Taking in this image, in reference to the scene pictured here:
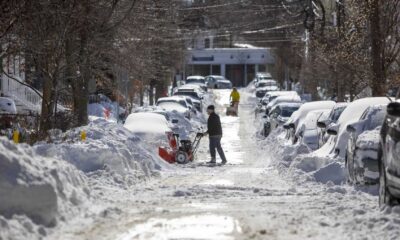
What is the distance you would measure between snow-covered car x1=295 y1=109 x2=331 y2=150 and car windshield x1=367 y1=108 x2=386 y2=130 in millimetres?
6326

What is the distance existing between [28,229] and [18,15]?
9012 mm

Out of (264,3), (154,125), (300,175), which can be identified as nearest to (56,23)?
(154,125)

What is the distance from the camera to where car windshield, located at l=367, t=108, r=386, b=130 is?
45.6 ft

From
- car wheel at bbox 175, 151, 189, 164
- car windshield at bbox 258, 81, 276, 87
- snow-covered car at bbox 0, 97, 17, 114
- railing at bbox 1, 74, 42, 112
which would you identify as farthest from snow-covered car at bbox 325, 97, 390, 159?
car windshield at bbox 258, 81, 276, 87

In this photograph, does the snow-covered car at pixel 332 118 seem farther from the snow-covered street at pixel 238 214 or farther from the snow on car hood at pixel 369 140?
the snow on car hood at pixel 369 140

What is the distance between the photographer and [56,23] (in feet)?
62.8

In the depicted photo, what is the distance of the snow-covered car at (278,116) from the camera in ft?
106

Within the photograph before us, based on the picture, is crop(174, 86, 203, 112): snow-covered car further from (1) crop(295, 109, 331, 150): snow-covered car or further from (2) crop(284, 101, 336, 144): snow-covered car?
(1) crop(295, 109, 331, 150): snow-covered car

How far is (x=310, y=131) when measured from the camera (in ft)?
→ 73.2

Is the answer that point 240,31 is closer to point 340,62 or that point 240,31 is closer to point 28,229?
point 340,62

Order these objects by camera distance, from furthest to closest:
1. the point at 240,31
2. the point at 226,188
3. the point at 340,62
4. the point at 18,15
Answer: the point at 240,31
the point at 340,62
the point at 18,15
the point at 226,188

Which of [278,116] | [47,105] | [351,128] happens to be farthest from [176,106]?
[351,128]

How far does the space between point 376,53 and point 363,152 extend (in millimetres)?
11366

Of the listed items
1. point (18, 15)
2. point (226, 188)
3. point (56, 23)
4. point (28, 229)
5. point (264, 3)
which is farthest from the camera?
point (264, 3)
